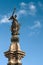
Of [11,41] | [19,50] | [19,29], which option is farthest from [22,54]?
[19,29]

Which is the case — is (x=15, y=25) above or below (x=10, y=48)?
above

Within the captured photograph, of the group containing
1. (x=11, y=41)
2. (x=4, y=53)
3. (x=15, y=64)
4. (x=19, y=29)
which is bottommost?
(x=15, y=64)

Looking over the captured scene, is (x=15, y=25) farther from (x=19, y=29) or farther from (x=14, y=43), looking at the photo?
(x=14, y=43)

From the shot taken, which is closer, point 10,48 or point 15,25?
point 10,48

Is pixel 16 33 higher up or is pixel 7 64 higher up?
pixel 16 33

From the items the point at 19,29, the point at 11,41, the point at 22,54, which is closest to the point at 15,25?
the point at 19,29

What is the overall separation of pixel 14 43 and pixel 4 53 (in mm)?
1016

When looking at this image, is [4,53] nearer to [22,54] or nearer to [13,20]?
[22,54]

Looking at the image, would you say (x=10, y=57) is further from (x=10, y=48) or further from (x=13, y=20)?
(x=13, y=20)

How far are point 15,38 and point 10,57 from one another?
1488 millimetres

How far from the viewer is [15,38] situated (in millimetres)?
12461

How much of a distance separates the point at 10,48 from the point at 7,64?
1.09 metres

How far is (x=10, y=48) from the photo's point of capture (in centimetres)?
1189

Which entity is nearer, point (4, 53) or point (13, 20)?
point (4, 53)
